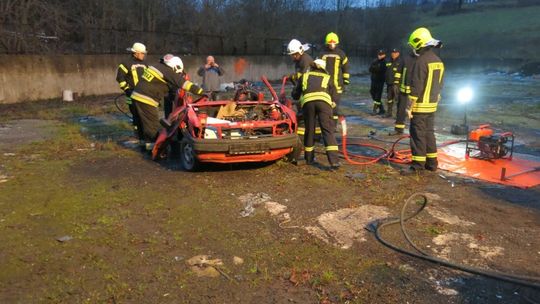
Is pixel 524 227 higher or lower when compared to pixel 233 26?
lower

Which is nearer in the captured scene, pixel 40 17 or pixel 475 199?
pixel 475 199

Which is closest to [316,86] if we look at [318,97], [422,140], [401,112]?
[318,97]

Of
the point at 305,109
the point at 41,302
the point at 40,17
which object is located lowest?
the point at 41,302

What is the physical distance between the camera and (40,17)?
16.8 m

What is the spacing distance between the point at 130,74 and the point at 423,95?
5423 mm

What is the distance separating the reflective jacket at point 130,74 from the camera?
8.17 metres

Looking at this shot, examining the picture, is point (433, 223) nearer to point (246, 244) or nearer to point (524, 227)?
point (524, 227)

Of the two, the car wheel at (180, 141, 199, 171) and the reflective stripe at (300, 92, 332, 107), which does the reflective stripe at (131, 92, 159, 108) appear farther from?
the reflective stripe at (300, 92, 332, 107)

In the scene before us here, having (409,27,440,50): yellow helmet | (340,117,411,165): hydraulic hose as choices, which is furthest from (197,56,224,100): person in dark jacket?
(409,27,440,50): yellow helmet

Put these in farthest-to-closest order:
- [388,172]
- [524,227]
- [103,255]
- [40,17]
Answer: [40,17] < [388,172] < [524,227] < [103,255]

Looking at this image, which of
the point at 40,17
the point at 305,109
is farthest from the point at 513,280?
the point at 40,17

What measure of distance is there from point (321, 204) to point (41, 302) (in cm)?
312

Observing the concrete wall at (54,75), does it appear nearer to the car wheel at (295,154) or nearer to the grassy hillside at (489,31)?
the car wheel at (295,154)

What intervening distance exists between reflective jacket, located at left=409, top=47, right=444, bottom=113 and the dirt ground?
3.45ft
